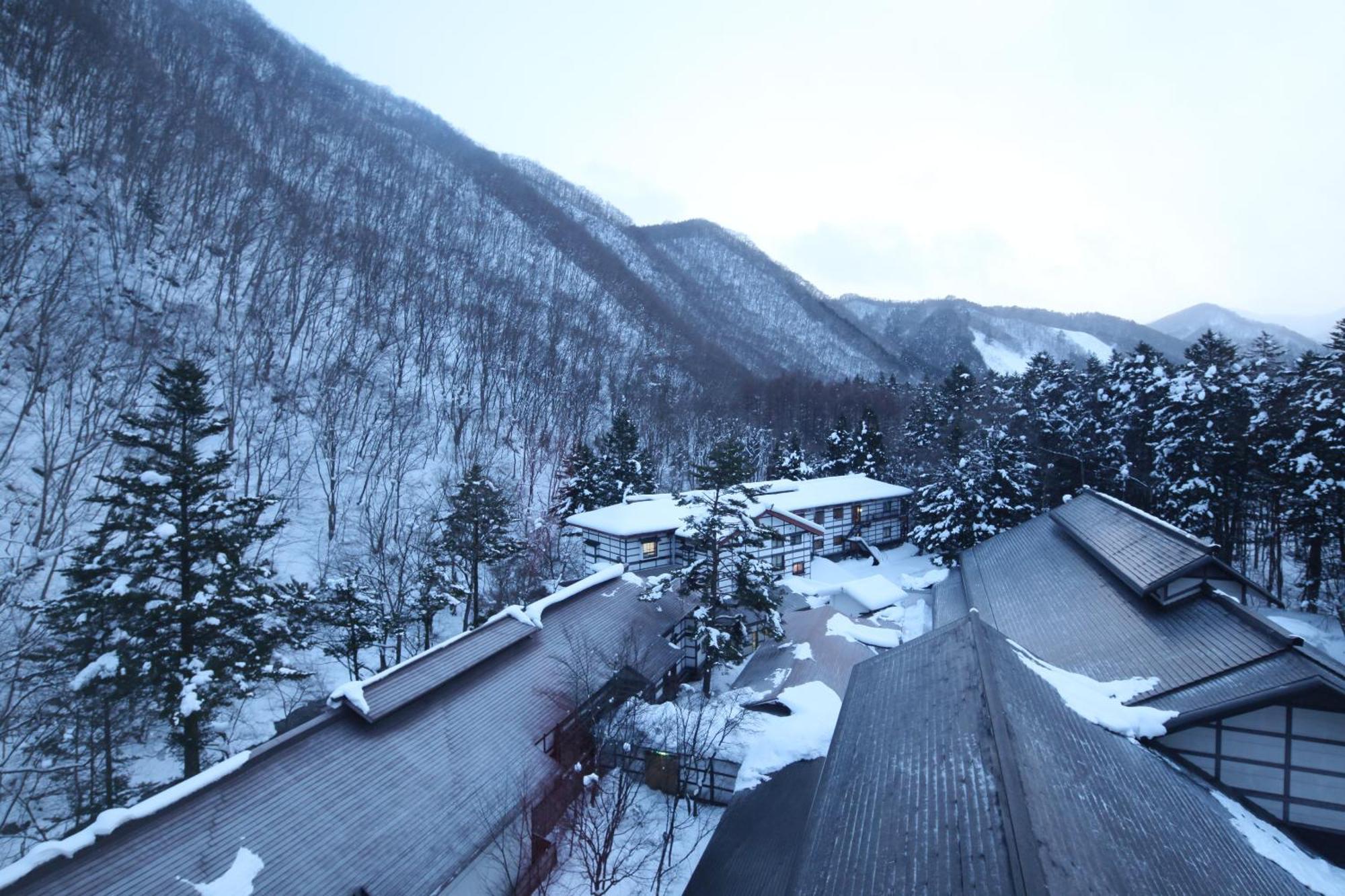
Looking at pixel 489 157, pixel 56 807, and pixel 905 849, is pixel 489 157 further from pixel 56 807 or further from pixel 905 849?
pixel 905 849

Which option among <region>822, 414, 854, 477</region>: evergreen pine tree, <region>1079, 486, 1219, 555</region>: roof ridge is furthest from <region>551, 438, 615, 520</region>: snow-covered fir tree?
<region>1079, 486, 1219, 555</region>: roof ridge

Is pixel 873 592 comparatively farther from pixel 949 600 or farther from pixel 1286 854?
pixel 1286 854

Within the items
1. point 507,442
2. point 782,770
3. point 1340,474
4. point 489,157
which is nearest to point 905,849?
point 782,770

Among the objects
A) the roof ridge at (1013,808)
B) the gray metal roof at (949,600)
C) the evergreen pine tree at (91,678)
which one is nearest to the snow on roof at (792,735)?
the roof ridge at (1013,808)

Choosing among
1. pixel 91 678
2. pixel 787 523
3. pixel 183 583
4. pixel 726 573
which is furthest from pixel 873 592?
pixel 91 678

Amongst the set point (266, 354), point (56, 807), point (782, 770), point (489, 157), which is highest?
point (489, 157)
